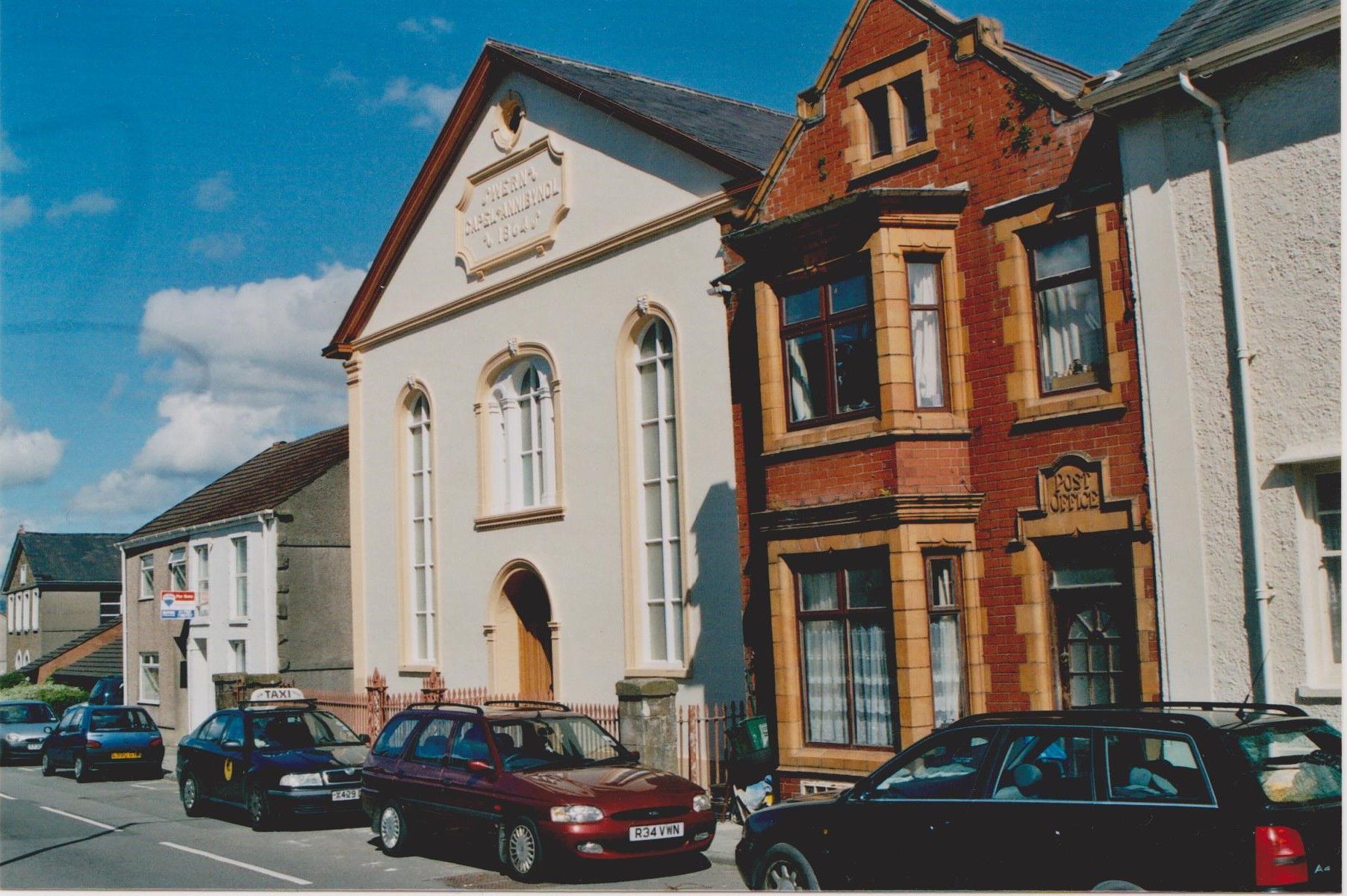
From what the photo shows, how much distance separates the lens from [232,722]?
1812 cm

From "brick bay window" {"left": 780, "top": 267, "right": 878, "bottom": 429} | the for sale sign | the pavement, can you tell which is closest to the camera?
the pavement

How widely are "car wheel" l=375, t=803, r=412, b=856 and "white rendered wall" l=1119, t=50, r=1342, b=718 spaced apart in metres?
7.84

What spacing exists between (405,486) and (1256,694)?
683 inches

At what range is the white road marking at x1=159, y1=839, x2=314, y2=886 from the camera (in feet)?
42.1

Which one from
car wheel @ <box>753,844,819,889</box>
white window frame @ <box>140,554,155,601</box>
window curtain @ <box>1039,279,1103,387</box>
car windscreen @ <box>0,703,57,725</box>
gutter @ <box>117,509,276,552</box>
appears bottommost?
car windscreen @ <box>0,703,57,725</box>

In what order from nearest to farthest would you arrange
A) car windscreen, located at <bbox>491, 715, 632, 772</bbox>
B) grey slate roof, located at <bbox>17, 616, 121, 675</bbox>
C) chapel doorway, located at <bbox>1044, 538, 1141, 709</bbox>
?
car windscreen, located at <bbox>491, 715, 632, 772</bbox> → chapel doorway, located at <bbox>1044, 538, 1141, 709</bbox> → grey slate roof, located at <bbox>17, 616, 121, 675</bbox>

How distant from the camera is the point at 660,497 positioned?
20.0 metres

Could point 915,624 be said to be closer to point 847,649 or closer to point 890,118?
point 847,649

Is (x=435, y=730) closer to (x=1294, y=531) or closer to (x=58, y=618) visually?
(x=1294, y=531)

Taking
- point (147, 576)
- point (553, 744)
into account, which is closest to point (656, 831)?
point (553, 744)

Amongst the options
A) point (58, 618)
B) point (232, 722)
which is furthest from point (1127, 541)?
point (58, 618)

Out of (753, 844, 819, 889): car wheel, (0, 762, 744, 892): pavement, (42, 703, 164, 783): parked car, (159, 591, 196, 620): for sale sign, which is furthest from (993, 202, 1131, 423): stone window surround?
(159, 591, 196, 620): for sale sign

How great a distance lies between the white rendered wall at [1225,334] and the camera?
1193cm

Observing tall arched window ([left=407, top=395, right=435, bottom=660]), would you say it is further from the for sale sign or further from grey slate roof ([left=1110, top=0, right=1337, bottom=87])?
grey slate roof ([left=1110, top=0, right=1337, bottom=87])
